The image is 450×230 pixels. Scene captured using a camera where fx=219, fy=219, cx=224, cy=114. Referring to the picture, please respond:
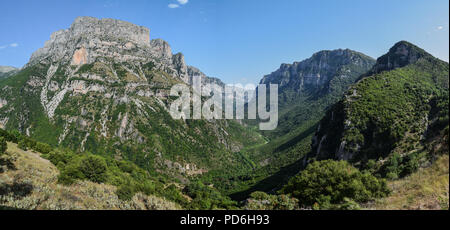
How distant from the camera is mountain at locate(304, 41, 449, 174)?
47.5 meters

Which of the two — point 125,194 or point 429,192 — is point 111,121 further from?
point 429,192

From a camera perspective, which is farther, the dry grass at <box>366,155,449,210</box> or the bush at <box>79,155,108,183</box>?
the bush at <box>79,155,108,183</box>

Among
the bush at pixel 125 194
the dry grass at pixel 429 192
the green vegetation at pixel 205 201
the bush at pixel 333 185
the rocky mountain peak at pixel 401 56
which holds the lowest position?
the green vegetation at pixel 205 201

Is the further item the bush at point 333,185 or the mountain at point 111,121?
the mountain at point 111,121

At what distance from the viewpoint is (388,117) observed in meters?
62.4

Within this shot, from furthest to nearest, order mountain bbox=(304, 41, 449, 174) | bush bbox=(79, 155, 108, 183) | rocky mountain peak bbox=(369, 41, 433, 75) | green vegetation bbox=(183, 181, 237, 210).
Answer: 1. rocky mountain peak bbox=(369, 41, 433, 75)
2. mountain bbox=(304, 41, 449, 174)
3. green vegetation bbox=(183, 181, 237, 210)
4. bush bbox=(79, 155, 108, 183)

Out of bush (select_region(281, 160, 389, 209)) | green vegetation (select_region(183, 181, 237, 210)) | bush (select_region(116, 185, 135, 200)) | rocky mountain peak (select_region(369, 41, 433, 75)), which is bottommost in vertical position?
green vegetation (select_region(183, 181, 237, 210))

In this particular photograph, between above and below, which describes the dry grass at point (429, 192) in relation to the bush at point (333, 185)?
above

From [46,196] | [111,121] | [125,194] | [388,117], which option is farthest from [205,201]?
[111,121]

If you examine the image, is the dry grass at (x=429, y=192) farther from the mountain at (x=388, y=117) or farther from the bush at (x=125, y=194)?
the mountain at (x=388, y=117)

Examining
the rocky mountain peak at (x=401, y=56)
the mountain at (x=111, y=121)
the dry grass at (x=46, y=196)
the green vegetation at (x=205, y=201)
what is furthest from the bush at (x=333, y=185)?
the rocky mountain peak at (x=401, y=56)

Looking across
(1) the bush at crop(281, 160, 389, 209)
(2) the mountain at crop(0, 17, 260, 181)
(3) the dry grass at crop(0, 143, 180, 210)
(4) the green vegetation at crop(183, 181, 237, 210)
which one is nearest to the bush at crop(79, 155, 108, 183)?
(3) the dry grass at crop(0, 143, 180, 210)

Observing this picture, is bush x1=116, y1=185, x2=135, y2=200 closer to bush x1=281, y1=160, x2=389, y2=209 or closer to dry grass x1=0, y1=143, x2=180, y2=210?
dry grass x1=0, y1=143, x2=180, y2=210

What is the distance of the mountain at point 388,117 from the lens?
47500 mm
